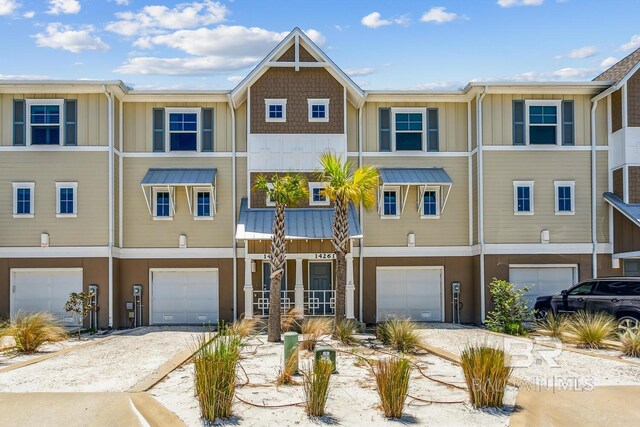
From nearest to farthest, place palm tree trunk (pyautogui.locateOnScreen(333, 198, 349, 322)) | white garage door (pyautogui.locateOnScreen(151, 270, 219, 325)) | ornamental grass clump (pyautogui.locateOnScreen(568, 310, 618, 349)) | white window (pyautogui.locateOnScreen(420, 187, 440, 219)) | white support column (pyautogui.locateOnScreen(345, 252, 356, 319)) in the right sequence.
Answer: ornamental grass clump (pyautogui.locateOnScreen(568, 310, 618, 349)) → palm tree trunk (pyautogui.locateOnScreen(333, 198, 349, 322)) → white support column (pyautogui.locateOnScreen(345, 252, 356, 319)) → white garage door (pyautogui.locateOnScreen(151, 270, 219, 325)) → white window (pyautogui.locateOnScreen(420, 187, 440, 219))

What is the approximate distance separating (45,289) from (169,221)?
4.99 m

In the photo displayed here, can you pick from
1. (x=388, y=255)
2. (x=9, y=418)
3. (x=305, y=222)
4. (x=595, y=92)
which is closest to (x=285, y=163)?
(x=305, y=222)

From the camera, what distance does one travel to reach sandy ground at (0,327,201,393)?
12.8 m

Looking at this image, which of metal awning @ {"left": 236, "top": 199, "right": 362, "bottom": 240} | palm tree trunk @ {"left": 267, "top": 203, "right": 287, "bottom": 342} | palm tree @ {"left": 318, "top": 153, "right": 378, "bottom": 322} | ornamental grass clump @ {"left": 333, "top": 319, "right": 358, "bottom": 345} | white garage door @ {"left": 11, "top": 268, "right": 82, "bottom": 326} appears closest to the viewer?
ornamental grass clump @ {"left": 333, "top": 319, "right": 358, "bottom": 345}

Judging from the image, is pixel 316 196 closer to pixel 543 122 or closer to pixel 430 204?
pixel 430 204

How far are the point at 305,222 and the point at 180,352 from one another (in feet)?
25.7

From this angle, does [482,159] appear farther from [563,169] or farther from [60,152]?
[60,152]

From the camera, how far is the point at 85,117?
23688 millimetres

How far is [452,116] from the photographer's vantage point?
25094mm

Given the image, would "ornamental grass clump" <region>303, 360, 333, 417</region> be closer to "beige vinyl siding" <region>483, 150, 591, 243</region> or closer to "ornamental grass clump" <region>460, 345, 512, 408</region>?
"ornamental grass clump" <region>460, 345, 512, 408</region>

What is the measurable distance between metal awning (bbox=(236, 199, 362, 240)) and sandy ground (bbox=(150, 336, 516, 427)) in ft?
25.4

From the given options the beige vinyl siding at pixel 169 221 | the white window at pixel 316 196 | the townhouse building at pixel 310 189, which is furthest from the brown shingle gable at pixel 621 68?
the beige vinyl siding at pixel 169 221

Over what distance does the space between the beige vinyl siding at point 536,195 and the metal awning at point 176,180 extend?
9.98 metres

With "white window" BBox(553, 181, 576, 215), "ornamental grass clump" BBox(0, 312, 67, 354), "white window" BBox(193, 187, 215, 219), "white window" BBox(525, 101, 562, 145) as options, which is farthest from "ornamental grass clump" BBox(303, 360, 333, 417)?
"white window" BBox(525, 101, 562, 145)
